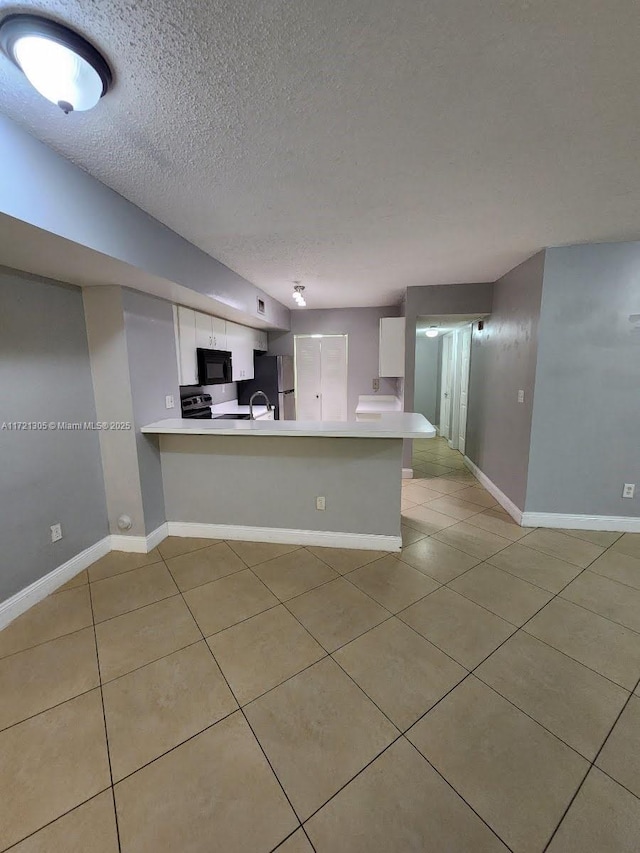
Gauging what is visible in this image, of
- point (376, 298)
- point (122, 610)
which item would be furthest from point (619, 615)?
point (376, 298)

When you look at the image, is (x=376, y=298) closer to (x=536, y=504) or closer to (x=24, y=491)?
(x=536, y=504)

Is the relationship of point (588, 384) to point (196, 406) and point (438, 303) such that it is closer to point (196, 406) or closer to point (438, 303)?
point (438, 303)

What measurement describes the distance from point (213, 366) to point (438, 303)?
2714 mm

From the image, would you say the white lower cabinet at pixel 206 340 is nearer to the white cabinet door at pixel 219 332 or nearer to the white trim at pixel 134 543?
the white cabinet door at pixel 219 332

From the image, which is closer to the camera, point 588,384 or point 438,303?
point 588,384

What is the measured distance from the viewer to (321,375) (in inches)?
226

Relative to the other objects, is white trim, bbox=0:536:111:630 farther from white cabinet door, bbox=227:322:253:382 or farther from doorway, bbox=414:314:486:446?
doorway, bbox=414:314:486:446

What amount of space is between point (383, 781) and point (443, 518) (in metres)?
2.36

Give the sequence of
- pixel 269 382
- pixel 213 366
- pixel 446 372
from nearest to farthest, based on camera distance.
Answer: pixel 213 366 → pixel 269 382 → pixel 446 372

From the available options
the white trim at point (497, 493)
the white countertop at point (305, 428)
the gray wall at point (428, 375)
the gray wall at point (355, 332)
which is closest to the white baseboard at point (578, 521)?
the white trim at point (497, 493)

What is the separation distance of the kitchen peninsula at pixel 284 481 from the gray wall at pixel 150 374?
3.5 inches

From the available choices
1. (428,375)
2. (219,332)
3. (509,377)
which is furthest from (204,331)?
(428,375)

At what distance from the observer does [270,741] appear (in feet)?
4.37

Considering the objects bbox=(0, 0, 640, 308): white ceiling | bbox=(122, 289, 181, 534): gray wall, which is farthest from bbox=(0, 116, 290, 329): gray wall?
bbox=(122, 289, 181, 534): gray wall
